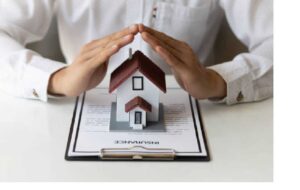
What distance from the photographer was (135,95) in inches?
28.7

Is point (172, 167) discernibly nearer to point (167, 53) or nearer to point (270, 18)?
point (167, 53)

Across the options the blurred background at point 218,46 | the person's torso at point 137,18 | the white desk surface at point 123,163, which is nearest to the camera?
the white desk surface at point 123,163

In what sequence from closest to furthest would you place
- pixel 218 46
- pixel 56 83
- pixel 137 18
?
pixel 56 83 < pixel 137 18 < pixel 218 46

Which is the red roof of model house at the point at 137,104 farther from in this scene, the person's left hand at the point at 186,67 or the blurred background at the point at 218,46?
the blurred background at the point at 218,46

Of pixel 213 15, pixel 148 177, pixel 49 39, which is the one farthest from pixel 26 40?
pixel 148 177

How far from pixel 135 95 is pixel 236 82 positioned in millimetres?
197

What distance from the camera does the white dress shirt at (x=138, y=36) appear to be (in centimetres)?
85

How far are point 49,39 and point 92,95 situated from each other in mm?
426

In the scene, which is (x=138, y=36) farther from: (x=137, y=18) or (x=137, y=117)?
(x=137, y=117)

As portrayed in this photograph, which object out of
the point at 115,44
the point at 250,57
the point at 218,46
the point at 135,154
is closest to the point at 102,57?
the point at 115,44

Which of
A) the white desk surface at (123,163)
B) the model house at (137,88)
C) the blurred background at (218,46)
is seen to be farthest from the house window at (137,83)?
the blurred background at (218,46)

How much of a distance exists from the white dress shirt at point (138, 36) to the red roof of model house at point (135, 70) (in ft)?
0.49

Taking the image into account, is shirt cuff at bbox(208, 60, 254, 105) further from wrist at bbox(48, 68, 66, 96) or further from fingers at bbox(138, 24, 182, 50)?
wrist at bbox(48, 68, 66, 96)

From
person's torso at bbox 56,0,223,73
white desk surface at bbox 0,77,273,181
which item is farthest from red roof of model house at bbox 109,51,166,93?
person's torso at bbox 56,0,223,73
